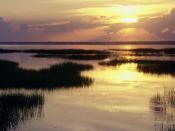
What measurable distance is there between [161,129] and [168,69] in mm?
24731

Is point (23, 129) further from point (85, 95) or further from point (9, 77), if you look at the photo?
point (9, 77)

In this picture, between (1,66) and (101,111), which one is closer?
(101,111)

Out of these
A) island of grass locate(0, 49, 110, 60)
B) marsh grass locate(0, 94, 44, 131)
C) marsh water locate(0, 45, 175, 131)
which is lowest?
island of grass locate(0, 49, 110, 60)

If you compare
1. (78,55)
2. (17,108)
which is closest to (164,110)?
(17,108)

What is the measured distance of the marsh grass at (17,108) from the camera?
592 inches

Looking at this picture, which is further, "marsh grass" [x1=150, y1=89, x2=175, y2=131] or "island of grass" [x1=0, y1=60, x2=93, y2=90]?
"island of grass" [x1=0, y1=60, x2=93, y2=90]

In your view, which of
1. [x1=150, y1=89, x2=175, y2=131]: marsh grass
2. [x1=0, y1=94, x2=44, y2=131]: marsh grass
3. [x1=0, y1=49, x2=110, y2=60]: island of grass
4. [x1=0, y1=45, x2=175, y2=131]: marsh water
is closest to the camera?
[x1=150, y1=89, x2=175, y2=131]: marsh grass

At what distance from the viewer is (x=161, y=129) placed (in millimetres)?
14469

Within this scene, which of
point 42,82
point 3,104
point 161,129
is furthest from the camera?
point 42,82

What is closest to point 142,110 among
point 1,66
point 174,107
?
point 174,107

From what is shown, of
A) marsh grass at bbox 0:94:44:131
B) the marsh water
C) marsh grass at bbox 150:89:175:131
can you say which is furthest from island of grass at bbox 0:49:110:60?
marsh grass at bbox 0:94:44:131

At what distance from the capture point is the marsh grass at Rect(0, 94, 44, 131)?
1503cm

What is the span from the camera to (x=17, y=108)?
56.8 feet

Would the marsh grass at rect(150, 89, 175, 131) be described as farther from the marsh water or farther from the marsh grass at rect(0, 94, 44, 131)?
the marsh grass at rect(0, 94, 44, 131)
